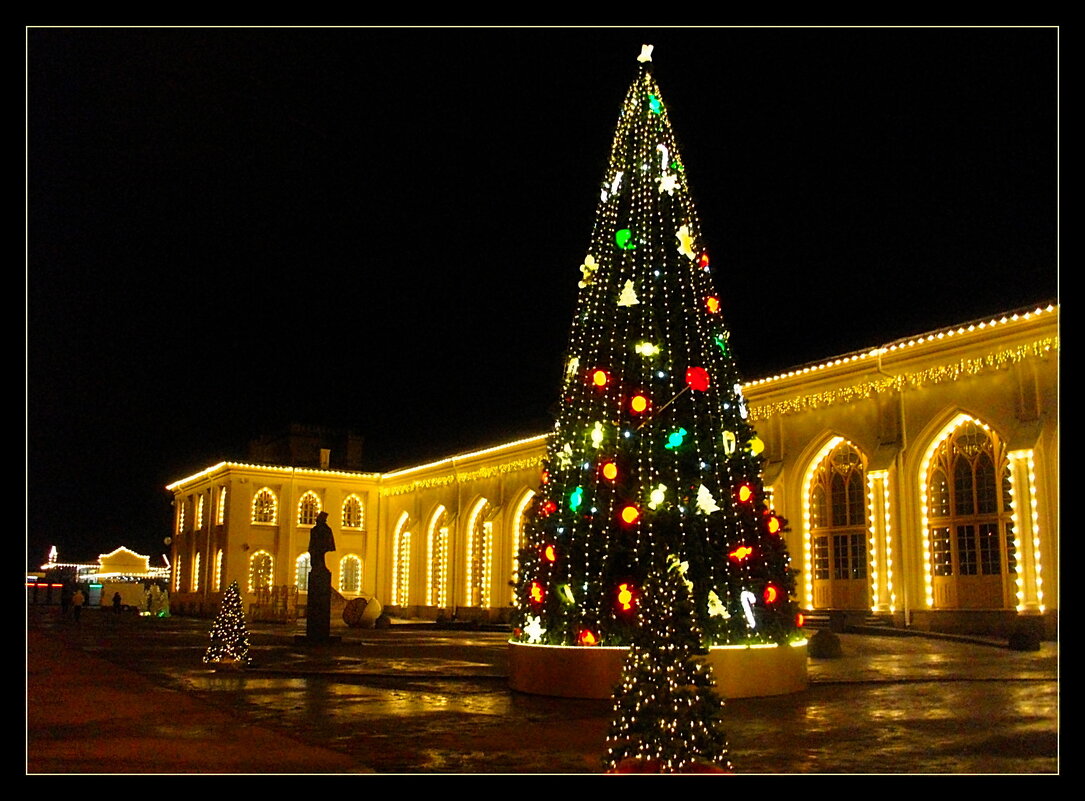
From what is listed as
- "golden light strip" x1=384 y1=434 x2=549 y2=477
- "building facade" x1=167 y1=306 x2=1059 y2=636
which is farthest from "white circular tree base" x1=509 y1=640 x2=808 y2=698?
"golden light strip" x1=384 y1=434 x2=549 y2=477

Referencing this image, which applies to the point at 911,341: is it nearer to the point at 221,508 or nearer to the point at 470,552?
the point at 470,552

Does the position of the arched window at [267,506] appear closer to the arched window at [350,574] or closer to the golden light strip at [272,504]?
the golden light strip at [272,504]

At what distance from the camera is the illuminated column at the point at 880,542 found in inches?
860

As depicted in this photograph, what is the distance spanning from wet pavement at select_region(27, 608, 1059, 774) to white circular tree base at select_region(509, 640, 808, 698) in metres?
0.25

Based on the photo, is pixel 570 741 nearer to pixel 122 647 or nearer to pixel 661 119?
pixel 661 119

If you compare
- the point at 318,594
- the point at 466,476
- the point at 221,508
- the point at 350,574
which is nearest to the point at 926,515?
the point at 318,594

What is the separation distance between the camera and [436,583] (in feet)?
132

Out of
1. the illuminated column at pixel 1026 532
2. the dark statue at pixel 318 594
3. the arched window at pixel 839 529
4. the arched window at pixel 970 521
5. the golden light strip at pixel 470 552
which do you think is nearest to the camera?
the illuminated column at pixel 1026 532

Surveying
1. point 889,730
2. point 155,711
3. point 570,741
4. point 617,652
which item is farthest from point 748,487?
point 155,711

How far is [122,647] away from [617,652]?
1405 centimetres

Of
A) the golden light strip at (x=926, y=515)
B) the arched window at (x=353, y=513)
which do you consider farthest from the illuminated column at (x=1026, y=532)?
the arched window at (x=353, y=513)

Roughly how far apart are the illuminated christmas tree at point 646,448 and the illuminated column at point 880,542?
1148 cm

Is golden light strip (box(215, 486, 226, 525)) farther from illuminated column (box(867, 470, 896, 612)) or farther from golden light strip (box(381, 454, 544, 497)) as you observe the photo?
illuminated column (box(867, 470, 896, 612))

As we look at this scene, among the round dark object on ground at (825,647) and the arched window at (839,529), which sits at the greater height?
the arched window at (839,529)
